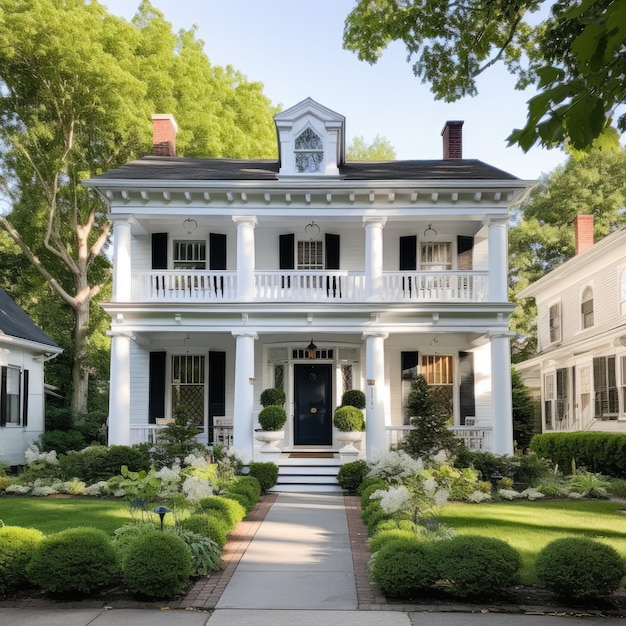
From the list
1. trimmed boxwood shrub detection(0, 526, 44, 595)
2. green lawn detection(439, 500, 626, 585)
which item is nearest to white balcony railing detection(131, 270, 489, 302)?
green lawn detection(439, 500, 626, 585)

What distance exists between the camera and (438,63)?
11.7 metres

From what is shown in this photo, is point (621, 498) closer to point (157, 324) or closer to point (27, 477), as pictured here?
point (157, 324)

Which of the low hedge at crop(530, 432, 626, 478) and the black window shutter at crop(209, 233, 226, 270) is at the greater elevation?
the black window shutter at crop(209, 233, 226, 270)

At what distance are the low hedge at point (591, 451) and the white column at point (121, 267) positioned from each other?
37.6 ft

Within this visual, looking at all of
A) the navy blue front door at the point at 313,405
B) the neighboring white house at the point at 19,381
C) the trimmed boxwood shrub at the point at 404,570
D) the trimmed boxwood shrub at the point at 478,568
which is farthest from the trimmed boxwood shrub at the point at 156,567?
the neighboring white house at the point at 19,381

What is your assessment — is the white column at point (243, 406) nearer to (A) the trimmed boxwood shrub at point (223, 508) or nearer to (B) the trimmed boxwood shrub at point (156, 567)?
(A) the trimmed boxwood shrub at point (223, 508)

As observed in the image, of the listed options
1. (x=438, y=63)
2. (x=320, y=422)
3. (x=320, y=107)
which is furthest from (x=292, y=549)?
(x=320, y=107)

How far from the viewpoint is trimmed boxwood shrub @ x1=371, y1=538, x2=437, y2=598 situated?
7.25 m

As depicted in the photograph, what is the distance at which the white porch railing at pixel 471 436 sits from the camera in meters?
18.1

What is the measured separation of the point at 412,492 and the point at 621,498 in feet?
25.7

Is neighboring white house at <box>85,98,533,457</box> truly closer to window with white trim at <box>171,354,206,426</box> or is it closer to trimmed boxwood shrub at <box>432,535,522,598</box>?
window with white trim at <box>171,354,206,426</box>

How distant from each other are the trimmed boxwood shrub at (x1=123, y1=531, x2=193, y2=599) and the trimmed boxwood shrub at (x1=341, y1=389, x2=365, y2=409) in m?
11.7

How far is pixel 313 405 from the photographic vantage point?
20.6 meters

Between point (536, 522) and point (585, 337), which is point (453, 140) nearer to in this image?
point (585, 337)
